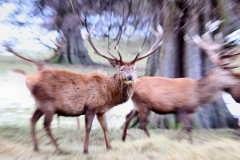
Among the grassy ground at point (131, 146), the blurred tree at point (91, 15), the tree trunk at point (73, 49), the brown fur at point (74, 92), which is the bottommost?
the grassy ground at point (131, 146)

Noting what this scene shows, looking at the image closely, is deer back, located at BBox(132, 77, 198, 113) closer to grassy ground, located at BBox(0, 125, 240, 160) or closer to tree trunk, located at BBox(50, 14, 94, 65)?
grassy ground, located at BBox(0, 125, 240, 160)

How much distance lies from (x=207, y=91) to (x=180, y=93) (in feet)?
1.47

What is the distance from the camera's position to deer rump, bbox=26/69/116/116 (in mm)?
4199

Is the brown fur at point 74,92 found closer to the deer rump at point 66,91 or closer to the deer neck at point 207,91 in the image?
the deer rump at point 66,91

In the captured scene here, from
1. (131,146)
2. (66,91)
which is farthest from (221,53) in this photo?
(66,91)

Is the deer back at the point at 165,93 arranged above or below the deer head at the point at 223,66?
below

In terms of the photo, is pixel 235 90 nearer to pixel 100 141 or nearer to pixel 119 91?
pixel 119 91

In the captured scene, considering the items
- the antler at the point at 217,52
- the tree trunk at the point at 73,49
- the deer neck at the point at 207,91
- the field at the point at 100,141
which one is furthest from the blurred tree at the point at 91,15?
the deer neck at the point at 207,91

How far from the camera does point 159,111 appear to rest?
16.7 ft

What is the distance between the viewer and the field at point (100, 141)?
3.75 m

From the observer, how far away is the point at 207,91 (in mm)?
4984

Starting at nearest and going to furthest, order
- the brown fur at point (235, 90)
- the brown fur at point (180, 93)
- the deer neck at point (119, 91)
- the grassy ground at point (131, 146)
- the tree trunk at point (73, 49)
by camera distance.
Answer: the grassy ground at point (131, 146) < the deer neck at point (119, 91) < the brown fur at point (180, 93) < the brown fur at point (235, 90) < the tree trunk at point (73, 49)

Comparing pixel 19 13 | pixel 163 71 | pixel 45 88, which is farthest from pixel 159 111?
pixel 19 13

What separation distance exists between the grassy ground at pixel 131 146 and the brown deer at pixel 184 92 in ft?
1.43
